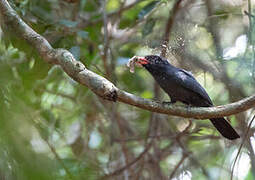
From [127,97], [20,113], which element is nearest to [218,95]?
[127,97]

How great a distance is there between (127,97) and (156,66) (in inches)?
57.9

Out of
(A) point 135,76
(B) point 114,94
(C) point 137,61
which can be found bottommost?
(A) point 135,76

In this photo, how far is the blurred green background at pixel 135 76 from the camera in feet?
14.1

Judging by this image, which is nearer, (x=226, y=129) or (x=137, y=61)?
(x=226, y=129)

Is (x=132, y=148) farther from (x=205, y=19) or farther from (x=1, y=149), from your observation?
(x=1, y=149)

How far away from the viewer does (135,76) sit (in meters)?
5.78

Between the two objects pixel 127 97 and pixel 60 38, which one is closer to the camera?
pixel 127 97

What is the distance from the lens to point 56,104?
619 cm

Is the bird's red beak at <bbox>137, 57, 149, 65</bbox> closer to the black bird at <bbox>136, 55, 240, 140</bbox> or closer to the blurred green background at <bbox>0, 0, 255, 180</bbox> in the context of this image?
the black bird at <bbox>136, 55, 240, 140</bbox>

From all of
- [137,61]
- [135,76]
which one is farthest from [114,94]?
[135,76]

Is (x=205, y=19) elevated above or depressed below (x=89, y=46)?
above

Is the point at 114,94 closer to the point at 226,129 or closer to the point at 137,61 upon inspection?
the point at 137,61

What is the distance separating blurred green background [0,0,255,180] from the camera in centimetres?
429

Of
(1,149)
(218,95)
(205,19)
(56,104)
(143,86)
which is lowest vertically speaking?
(56,104)
